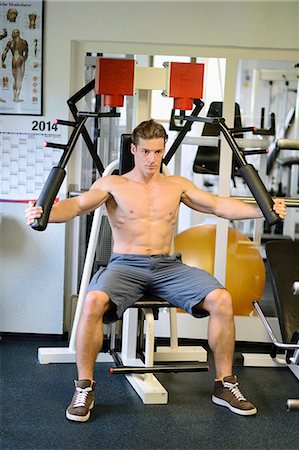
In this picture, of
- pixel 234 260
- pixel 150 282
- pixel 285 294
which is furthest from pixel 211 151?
pixel 150 282

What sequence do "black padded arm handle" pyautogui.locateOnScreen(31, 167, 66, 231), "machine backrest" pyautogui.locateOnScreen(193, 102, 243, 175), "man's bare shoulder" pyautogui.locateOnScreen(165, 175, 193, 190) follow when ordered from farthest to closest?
1. "machine backrest" pyautogui.locateOnScreen(193, 102, 243, 175)
2. "man's bare shoulder" pyautogui.locateOnScreen(165, 175, 193, 190)
3. "black padded arm handle" pyautogui.locateOnScreen(31, 167, 66, 231)

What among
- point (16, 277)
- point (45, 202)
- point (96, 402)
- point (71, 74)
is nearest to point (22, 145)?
point (71, 74)

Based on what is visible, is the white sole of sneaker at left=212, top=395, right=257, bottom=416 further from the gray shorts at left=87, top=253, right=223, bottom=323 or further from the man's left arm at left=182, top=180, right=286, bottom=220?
the man's left arm at left=182, top=180, right=286, bottom=220

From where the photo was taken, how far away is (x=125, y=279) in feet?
11.4

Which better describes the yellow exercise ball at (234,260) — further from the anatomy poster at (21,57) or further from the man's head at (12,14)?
the man's head at (12,14)

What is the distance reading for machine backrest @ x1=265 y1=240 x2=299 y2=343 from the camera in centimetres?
370

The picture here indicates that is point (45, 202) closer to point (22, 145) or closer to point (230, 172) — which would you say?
point (22, 145)

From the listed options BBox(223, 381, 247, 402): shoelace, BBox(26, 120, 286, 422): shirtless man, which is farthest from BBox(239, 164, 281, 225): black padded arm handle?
BBox(223, 381, 247, 402): shoelace

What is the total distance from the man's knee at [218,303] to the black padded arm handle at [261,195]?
1.33 ft

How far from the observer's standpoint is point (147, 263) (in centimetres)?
359

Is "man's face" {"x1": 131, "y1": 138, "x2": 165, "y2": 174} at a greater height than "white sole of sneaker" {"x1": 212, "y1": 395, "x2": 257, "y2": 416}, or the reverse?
"man's face" {"x1": 131, "y1": 138, "x2": 165, "y2": 174}

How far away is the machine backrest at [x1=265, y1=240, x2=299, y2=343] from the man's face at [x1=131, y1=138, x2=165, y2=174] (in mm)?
858

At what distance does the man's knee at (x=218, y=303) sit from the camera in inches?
134

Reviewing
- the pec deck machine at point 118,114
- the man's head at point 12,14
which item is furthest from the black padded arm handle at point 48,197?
the man's head at point 12,14
